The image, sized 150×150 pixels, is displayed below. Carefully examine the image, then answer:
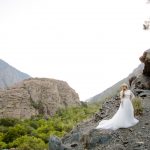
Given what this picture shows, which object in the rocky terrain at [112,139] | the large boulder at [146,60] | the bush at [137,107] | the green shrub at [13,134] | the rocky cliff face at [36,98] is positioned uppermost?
the large boulder at [146,60]

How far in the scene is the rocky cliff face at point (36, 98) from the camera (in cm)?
10419

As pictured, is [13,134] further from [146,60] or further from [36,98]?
[146,60]

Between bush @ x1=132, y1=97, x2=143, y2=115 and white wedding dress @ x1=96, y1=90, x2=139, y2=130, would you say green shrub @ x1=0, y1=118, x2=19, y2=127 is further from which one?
white wedding dress @ x1=96, y1=90, x2=139, y2=130

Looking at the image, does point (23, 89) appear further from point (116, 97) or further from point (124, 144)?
point (124, 144)

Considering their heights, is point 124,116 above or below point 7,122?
above

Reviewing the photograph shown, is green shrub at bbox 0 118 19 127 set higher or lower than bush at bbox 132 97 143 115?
lower

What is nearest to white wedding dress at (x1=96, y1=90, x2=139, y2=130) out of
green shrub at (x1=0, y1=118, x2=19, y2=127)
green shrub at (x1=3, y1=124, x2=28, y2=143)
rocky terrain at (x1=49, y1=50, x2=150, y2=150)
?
rocky terrain at (x1=49, y1=50, x2=150, y2=150)

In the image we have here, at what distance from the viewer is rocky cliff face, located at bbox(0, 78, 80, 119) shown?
104 metres

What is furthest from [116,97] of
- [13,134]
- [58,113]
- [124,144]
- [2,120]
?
[58,113]

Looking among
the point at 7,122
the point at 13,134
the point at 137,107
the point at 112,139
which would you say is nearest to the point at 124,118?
the point at 112,139

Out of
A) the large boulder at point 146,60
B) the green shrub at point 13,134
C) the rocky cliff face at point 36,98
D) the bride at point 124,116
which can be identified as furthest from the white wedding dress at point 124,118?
the rocky cliff face at point 36,98

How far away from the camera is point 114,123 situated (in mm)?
17797

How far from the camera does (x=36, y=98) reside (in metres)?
113

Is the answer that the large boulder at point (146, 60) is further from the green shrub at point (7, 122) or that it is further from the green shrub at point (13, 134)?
the green shrub at point (7, 122)
